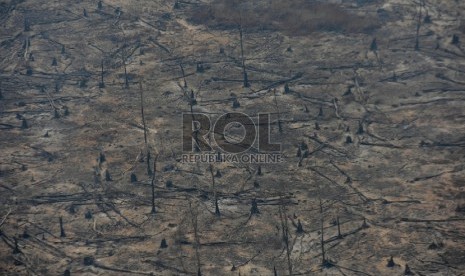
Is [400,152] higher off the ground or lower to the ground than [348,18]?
lower

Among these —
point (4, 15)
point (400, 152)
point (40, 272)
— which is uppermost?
point (4, 15)

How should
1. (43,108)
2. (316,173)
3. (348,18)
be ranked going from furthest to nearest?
(348,18)
(43,108)
(316,173)

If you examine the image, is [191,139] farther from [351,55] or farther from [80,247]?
[351,55]

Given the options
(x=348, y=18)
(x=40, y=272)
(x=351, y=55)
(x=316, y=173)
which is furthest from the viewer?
(x=348, y=18)

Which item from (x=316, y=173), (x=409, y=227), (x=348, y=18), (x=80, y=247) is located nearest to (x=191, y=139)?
(x=316, y=173)

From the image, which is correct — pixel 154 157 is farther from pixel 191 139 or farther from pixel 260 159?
pixel 260 159

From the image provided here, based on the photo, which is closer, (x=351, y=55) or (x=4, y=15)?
(x=351, y=55)

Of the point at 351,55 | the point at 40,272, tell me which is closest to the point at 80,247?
the point at 40,272
